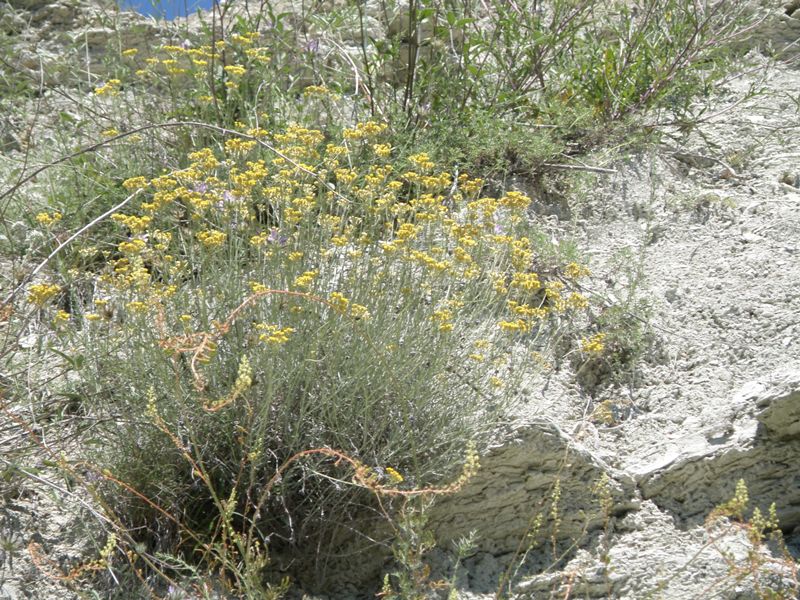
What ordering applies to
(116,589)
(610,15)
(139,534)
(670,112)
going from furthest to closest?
(610,15) → (670,112) → (139,534) → (116,589)

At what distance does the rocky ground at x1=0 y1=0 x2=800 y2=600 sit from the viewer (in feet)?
9.01

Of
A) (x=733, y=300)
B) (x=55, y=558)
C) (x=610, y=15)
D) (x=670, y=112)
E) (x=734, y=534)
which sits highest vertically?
(x=610, y=15)

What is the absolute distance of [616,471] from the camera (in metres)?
3.01

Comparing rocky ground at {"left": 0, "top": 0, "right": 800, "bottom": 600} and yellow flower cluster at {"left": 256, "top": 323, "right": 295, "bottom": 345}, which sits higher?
yellow flower cluster at {"left": 256, "top": 323, "right": 295, "bottom": 345}

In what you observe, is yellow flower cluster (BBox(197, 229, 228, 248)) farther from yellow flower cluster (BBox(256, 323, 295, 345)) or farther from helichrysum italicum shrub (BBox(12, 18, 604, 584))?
yellow flower cluster (BBox(256, 323, 295, 345))

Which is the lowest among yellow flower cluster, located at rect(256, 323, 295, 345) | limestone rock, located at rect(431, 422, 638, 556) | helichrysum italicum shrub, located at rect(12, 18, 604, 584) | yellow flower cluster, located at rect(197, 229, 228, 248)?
limestone rock, located at rect(431, 422, 638, 556)

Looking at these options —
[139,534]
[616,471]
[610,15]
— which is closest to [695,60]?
[610,15]

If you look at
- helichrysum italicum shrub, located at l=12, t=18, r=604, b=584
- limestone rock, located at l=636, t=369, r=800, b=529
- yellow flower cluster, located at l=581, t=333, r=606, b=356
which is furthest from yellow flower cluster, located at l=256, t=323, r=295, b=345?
limestone rock, located at l=636, t=369, r=800, b=529

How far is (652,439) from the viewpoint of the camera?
10.4ft

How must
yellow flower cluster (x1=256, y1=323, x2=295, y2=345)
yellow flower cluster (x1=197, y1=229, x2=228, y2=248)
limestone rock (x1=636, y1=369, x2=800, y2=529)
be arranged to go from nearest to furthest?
yellow flower cluster (x1=256, y1=323, x2=295, y2=345), yellow flower cluster (x1=197, y1=229, x2=228, y2=248), limestone rock (x1=636, y1=369, x2=800, y2=529)

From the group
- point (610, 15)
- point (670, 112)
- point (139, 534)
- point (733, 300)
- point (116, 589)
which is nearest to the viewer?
point (116, 589)

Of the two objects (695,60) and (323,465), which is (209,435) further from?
(695,60)

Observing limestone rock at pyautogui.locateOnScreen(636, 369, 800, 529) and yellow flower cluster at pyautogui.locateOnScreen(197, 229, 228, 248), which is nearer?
yellow flower cluster at pyautogui.locateOnScreen(197, 229, 228, 248)

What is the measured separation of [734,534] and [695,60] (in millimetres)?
2817
